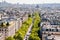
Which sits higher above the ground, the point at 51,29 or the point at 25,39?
the point at 51,29

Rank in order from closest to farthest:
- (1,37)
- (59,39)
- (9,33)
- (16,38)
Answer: (59,39), (1,37), (16,38), (9,33)

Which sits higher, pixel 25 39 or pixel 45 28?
pixel 45 28

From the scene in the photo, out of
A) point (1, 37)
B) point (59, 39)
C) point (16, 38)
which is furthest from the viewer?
point (16, 38)

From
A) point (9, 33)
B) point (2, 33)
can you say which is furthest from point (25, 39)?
point (2, 33)

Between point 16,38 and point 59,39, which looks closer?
point 59,39

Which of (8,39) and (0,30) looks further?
(0,30)

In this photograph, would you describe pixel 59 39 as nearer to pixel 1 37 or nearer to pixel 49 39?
pixel 49 39

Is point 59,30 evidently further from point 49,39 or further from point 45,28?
point 49,39

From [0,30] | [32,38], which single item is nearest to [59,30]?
[32,38]

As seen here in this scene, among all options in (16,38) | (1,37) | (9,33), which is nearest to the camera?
(1,37)
